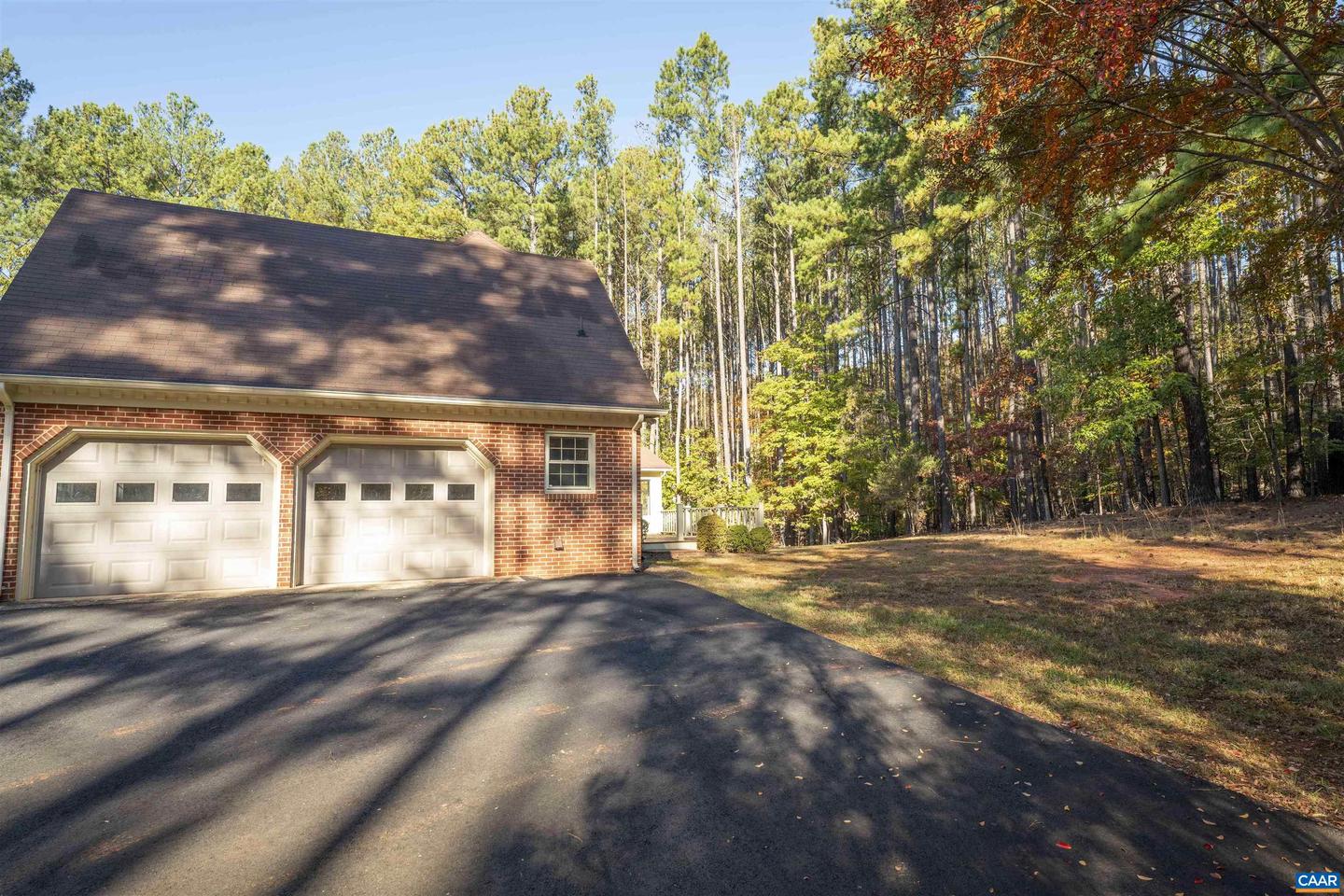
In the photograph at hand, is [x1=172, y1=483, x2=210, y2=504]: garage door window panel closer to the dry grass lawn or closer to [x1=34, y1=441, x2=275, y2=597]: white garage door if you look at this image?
[x1=34, y1=441, x2=275, y2=597]: white garage door

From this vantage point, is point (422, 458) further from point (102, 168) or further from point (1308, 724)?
point (102, 168)

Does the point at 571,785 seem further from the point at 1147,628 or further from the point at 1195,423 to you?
the point at 1195,423

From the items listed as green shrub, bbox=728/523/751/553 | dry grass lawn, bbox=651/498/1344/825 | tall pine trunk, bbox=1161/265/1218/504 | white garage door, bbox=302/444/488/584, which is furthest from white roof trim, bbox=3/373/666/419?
tall pine trunk, bbox=1161/265/1218/504

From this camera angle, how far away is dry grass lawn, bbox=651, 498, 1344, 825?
398cm

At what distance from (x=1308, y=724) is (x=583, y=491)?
9.58 m

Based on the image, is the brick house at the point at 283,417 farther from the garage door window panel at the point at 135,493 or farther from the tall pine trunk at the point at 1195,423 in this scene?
the tall pine trunk at the point at 1195,423

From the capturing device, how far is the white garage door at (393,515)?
10.0 m

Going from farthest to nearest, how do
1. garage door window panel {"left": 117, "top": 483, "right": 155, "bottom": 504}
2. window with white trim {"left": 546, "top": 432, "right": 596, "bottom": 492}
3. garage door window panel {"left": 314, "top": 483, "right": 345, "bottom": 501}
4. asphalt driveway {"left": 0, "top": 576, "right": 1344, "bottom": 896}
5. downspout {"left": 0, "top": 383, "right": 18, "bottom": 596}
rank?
window with white trim {"left": 546, "top": 432, "right": 596, "bottom": 492}
garage door window panel {"left": 314, "top": 483, "right": 345, "bottom": 501}
garage door window panel {"left": 117, "top": 483, "right": 155, "bottom": 504}
downspout {"left": 0, "top": 383, "right": 18, "bottom": 596}
asphalt driveway {"left": 0, "top": 576, "right": 1344, "bottom": 896}

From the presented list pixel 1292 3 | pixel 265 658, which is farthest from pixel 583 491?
pixel 1292 3

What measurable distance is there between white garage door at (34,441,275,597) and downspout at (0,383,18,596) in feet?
1.19

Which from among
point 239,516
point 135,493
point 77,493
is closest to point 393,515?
point 239,516

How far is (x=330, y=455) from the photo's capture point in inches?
399

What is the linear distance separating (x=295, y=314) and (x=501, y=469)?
480cm

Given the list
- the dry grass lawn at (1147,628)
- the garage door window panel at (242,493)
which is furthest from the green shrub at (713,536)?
the garage door window panel at (242,493)
